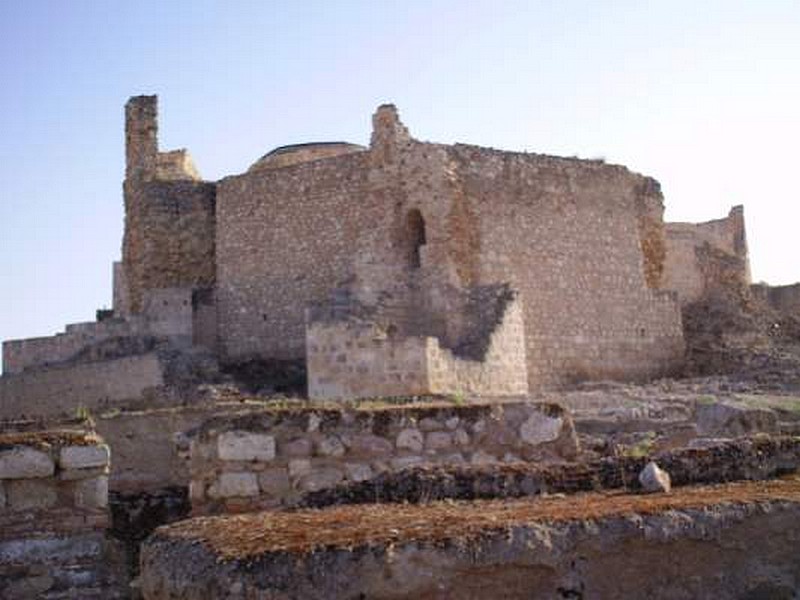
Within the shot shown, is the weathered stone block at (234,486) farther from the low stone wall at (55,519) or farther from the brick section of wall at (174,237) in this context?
the brick section of wall at (174,237)

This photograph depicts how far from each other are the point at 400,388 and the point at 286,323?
558 centimetres

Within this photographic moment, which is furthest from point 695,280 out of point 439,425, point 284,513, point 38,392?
point 284,513

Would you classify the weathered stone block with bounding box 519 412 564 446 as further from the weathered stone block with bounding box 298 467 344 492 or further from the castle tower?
the castle tower

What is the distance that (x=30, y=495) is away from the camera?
643cm

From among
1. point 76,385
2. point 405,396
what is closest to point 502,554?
point 405,396

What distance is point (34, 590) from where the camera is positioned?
6258mm

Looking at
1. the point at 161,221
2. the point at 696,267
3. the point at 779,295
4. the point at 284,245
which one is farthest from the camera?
the point at 779,295

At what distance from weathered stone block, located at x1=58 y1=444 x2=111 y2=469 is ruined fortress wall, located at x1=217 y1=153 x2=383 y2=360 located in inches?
546

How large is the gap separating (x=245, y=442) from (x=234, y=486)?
27 cm

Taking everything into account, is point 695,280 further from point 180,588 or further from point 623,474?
point 180,588

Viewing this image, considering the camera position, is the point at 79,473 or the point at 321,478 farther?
the point at 321,478

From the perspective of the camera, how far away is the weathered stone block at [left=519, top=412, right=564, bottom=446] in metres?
7.18

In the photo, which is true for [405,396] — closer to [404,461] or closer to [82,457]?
[404,461]

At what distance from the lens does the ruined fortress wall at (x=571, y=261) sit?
2097 centimetres
